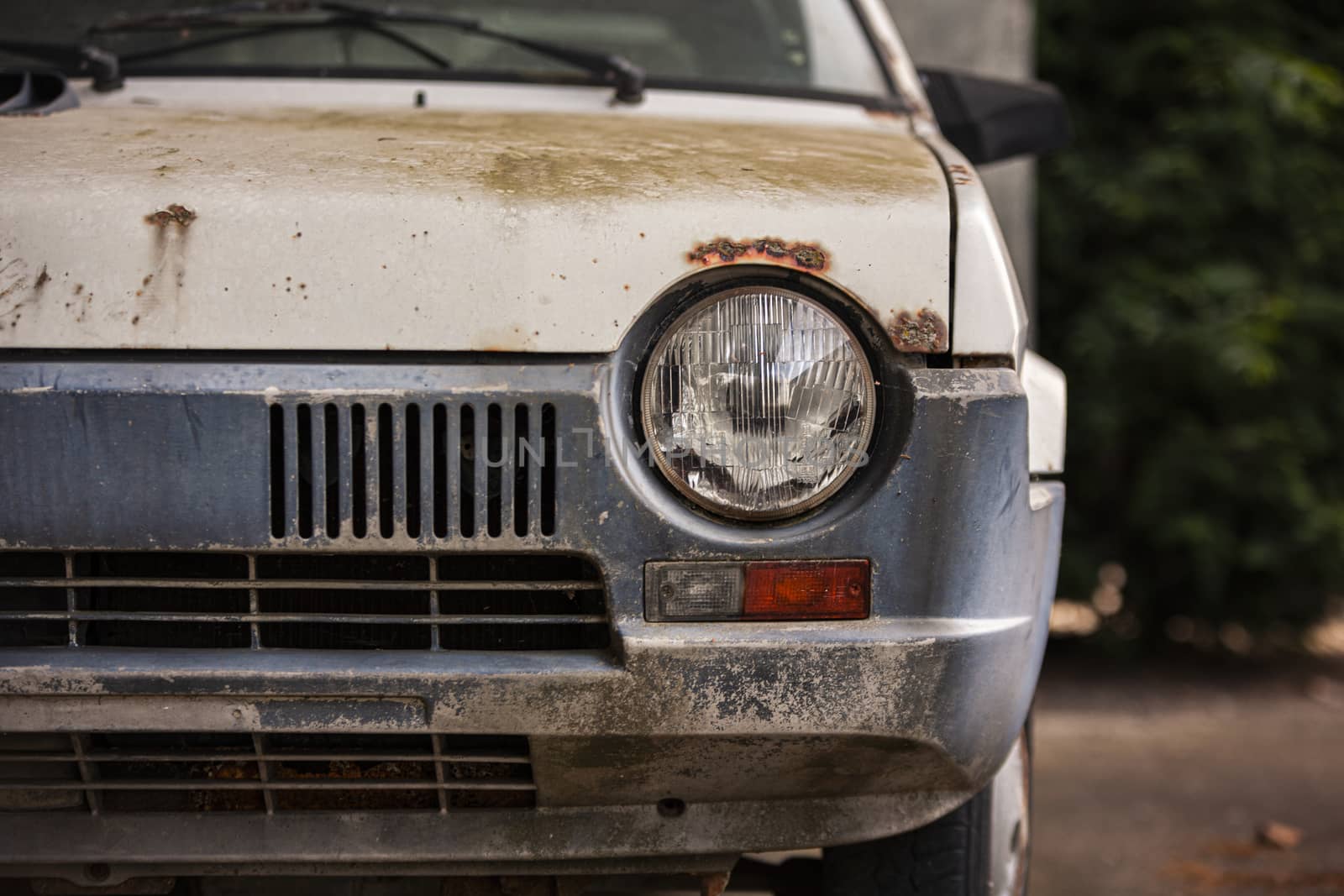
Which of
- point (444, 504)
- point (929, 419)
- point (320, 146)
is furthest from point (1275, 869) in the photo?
point (320, 146)

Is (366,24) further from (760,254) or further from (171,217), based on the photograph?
(760,254)

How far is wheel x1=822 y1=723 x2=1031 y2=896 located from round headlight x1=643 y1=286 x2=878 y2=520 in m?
0.63

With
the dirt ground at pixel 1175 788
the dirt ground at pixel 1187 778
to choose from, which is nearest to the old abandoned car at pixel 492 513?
the dirt ground at pixel 1175 788

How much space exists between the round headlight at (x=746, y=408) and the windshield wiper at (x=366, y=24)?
3.04 feet

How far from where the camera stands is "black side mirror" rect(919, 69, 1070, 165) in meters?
2.64

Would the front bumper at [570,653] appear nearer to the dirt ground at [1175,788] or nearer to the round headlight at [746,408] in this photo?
the round headlight at [746,408]

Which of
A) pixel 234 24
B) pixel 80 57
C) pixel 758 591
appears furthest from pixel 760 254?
pixel 80 57

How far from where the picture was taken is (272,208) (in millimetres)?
1516

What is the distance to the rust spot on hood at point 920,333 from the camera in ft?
4.99

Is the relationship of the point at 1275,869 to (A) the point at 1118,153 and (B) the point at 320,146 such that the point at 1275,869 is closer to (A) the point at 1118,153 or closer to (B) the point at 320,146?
(B) the point at 320,146

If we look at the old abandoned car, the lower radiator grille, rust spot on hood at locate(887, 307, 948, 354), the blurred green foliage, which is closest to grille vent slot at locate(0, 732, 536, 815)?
the old abandoned car

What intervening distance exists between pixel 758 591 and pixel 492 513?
327mm

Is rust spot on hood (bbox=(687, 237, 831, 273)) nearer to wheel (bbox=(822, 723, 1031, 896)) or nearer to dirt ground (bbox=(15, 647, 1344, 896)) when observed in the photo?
wheel (bbox=(822, 723, 1031, 896))

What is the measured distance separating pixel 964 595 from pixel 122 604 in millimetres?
1019
